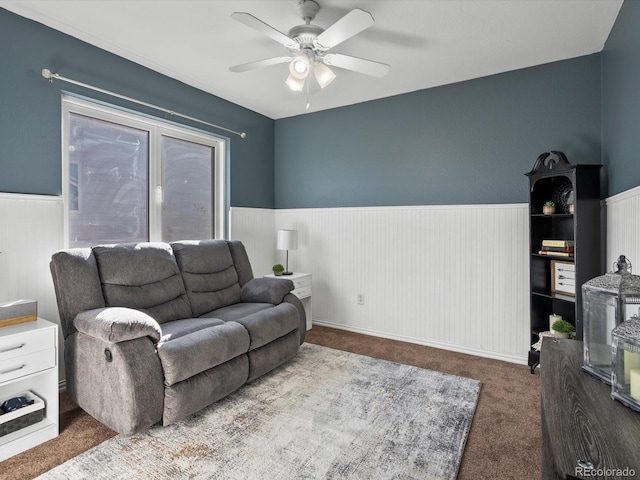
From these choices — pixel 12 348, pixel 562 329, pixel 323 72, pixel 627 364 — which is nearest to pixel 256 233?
pixel 323 72

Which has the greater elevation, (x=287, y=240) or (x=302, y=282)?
(x=287, y=240)

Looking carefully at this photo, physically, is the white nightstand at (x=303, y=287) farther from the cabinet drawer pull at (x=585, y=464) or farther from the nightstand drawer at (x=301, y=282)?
the cabinet drawer pull at (x=585, y=464)

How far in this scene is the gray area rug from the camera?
1678 mm

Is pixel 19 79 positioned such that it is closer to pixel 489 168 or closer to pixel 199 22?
pixel 199 22

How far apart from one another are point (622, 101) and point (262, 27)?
7.34 feet

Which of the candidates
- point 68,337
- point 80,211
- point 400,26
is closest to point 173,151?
point 80,211

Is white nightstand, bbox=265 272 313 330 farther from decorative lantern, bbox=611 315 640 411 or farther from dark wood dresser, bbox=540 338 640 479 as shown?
decorative lantern, bbox=611 315 640 411

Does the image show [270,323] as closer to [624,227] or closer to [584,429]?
[584,429]

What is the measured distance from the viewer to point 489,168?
3.22 m

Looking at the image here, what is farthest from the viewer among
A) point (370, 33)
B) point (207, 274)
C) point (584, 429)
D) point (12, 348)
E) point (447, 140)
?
point (447, 140)

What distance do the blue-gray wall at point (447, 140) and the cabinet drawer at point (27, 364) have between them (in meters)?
2.95

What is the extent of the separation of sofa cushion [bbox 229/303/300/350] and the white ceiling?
2.04m

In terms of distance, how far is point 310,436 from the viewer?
6.39 feet

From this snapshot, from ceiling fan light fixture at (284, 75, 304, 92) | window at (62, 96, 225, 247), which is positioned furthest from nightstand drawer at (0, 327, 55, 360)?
ceiling fan light fixture at (284, 75, 304, 92)
